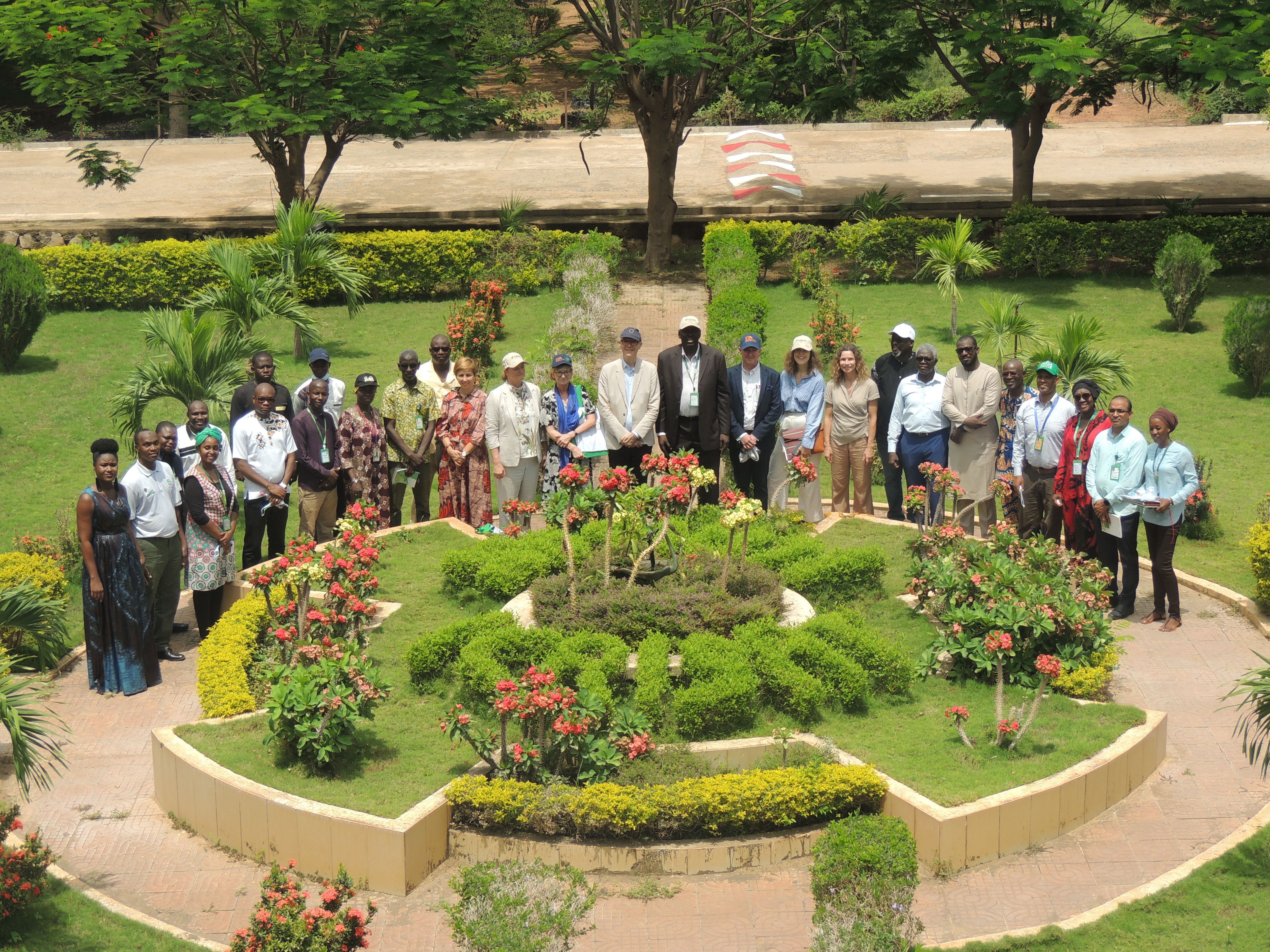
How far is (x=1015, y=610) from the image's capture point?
8.89 m

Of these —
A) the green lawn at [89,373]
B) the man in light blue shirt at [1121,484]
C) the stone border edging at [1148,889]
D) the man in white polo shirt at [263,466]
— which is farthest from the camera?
the green lawn at [89,373]

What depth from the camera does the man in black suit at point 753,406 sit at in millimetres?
11227

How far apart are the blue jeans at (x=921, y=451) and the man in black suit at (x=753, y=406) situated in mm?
1111

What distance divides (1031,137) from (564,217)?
24.8 feet

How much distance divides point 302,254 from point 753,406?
8.29 m

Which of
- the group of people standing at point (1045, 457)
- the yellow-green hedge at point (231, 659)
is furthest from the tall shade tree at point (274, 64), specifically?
the group of people standing at point (1045, 457)

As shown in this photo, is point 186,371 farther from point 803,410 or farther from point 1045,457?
point 1045,457

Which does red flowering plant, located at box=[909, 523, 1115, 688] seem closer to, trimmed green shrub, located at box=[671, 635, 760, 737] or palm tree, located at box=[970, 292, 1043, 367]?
trimmed green shrub, located at box=[671, 635, 760, 737]

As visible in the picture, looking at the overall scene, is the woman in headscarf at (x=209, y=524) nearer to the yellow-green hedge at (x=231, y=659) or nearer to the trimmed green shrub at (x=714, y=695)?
the yellow-green hedge at (x=231, y=659)

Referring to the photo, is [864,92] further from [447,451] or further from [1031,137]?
[447,451]

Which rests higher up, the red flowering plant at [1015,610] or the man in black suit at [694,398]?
the man in black suit at [694,398]

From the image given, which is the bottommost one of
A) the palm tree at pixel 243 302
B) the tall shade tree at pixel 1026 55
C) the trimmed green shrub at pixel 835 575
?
the trimmed green shrub at pixel 835 575

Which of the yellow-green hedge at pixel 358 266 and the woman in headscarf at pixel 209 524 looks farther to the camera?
the yellow-green hedge at pixel 358 266

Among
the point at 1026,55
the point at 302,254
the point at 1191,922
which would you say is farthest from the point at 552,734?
the point at 1026,55
